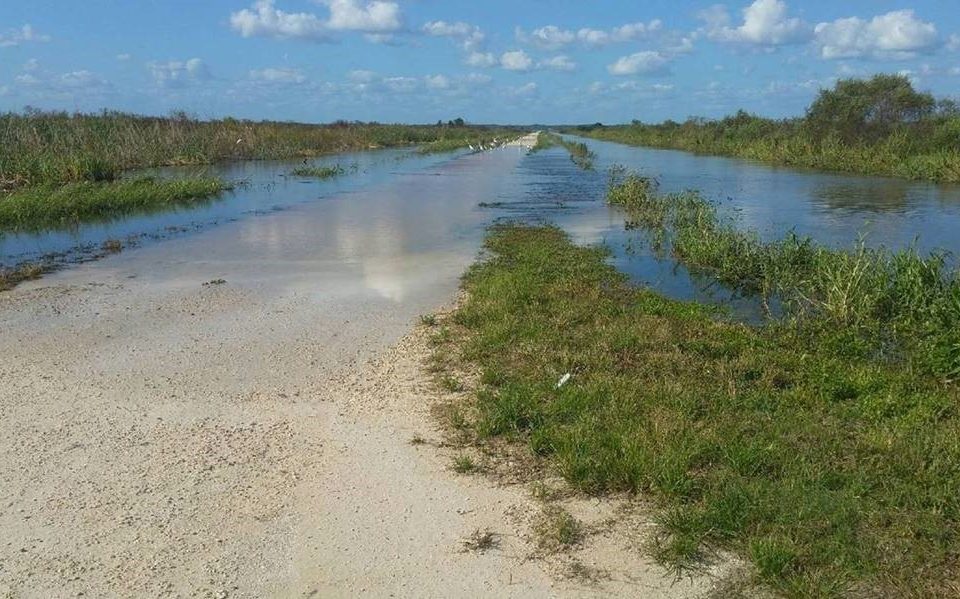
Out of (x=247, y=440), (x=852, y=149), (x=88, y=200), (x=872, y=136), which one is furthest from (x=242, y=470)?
(x=872, y=136)

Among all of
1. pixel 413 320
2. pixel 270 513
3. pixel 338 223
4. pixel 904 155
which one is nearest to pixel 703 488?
pixel 270 513

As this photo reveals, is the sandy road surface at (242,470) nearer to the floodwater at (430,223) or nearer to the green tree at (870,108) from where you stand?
the floodwater at (430,223)

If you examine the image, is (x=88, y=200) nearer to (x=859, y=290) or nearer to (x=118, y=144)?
(x=118, y=144)

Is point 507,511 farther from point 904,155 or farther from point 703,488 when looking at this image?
point 904,155

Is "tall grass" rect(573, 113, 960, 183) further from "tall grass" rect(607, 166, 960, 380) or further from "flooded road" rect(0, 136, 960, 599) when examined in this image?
"flooded road" rect(0, 136, 960, 599)

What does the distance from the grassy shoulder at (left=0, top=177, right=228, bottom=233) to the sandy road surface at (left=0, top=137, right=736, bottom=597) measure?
8989mm

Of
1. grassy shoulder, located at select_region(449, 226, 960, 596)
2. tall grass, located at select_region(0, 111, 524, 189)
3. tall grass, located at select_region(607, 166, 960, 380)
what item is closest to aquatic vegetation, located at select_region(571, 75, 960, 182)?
tall grass, located at select_region(607, 166, 960, 380)

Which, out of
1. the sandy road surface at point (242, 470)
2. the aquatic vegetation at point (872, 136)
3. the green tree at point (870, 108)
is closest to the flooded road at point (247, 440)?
the sandy road surface at point (242, 470)

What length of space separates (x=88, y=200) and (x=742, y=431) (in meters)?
18.2

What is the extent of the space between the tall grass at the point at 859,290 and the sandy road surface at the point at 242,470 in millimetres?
4412

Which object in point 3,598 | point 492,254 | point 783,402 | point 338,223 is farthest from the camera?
point 338,223

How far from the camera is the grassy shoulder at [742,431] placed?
3.77 meters

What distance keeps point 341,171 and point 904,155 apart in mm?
25512

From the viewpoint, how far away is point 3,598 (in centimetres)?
357
